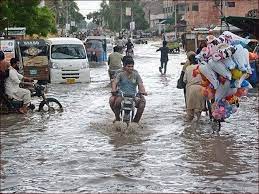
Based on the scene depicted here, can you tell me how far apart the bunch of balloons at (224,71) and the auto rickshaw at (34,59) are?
43.7 ft

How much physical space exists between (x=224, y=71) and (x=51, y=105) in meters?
6.28

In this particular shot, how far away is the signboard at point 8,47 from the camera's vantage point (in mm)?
24594

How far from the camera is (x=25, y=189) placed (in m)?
7.98

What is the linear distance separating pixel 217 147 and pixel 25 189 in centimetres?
409

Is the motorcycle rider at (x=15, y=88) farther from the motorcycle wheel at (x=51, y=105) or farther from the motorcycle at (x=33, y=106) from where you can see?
the motorcycle wheel at (x=51, y=105)

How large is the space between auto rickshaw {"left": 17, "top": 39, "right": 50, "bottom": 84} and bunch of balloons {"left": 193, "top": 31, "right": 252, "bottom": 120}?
13.3 meters

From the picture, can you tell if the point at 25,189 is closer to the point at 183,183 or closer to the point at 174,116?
the point at 183,183

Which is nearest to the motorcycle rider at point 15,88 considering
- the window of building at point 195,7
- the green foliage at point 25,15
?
the green foliage at point 25,15

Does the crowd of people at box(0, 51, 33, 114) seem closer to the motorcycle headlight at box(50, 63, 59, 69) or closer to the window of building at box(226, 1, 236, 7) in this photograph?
the motorcycle headlight at box(50, 63, 59, 69)

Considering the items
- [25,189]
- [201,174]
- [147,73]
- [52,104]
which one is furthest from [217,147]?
[147,73]

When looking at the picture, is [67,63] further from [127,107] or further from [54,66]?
[127,107]

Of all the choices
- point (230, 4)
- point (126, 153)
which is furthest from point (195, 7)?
point (126, 153)

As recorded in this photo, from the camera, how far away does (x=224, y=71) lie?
36.1ft

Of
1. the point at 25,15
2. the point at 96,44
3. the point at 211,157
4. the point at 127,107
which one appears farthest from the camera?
the point at 96,44
